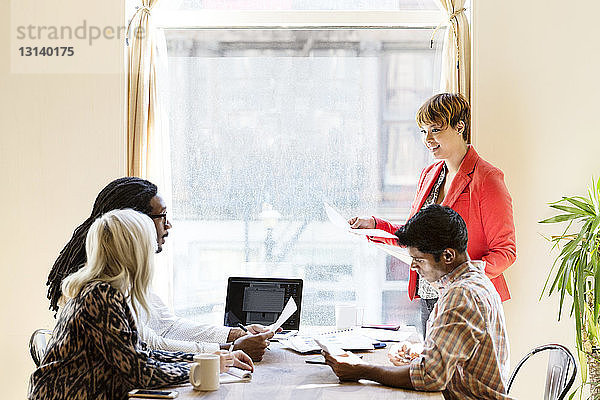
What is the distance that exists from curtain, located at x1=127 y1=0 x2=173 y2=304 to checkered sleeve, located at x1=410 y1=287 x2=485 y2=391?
194cm

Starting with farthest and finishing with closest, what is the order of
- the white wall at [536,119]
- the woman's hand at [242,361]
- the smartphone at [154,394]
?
the white wall at [536,119] < the woman's hand at [242,361] < the smartphone at [154,394]

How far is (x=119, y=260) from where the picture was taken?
76.5 inches

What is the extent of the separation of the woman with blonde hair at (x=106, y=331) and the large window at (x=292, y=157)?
1.80m

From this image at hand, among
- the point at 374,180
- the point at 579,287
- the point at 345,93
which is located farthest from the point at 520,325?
the point at 345,93

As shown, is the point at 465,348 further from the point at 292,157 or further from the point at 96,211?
the point at 292,157

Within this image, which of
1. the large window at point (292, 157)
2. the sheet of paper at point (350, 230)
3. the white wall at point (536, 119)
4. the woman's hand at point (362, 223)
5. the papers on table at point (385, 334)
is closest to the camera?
the papers on table at point (385, 334)

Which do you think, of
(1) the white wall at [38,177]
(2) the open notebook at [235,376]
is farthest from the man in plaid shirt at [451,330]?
(1) the white wall at [38,177]

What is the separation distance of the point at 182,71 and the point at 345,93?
2.93 feet

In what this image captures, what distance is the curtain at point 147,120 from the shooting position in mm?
3502

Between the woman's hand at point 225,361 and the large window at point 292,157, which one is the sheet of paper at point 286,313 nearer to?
the woman's hand at point 225,361

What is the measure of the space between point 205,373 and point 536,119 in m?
2.20

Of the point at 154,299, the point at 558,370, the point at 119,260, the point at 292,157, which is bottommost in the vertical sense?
the point at 558,370

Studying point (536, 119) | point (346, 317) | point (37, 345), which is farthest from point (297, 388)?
point (536, 119)

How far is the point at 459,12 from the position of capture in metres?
3.50
